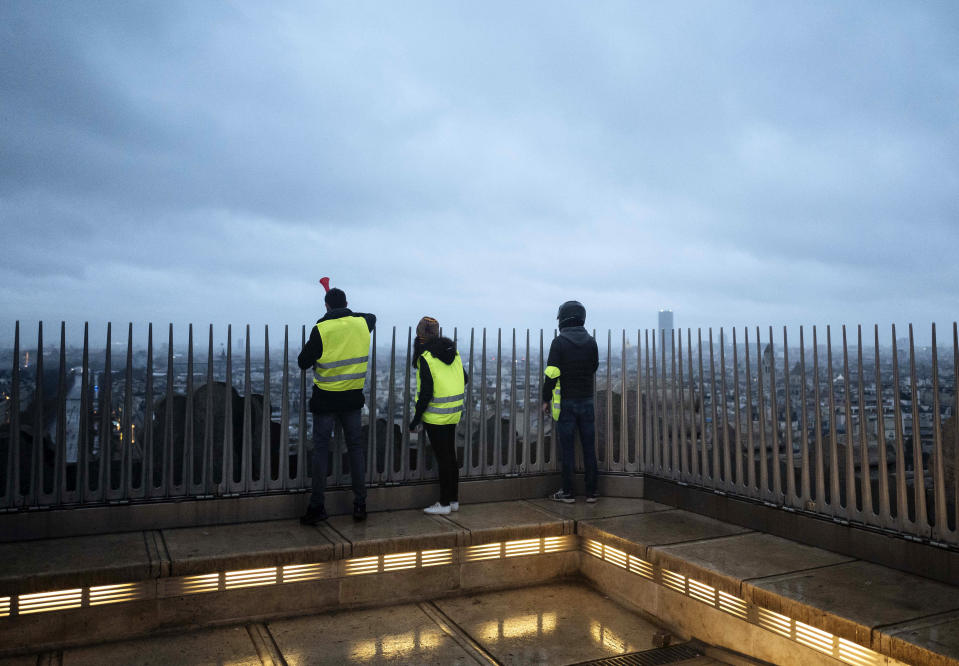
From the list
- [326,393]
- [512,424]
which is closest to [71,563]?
[326,393]

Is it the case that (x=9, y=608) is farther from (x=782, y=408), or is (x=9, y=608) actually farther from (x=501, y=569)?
(x=782, y=408)

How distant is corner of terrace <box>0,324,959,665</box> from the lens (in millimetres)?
4629

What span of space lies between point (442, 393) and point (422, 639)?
2340 mm

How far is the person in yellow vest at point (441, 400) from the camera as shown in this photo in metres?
6.65

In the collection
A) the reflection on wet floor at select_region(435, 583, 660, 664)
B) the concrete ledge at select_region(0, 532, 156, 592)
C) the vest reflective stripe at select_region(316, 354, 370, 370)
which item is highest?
the vest reflective stripe at select_region(316, 354, 370, 370)

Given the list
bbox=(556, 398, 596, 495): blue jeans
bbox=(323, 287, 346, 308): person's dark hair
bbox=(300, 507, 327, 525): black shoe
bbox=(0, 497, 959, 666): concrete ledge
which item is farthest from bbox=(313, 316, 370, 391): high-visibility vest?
bbox=(556, 398, 596, 495): blue jeans

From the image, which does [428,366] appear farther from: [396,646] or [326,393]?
[396,646]

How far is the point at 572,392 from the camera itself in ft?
24.3

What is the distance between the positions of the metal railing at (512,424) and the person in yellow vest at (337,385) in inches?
14.5

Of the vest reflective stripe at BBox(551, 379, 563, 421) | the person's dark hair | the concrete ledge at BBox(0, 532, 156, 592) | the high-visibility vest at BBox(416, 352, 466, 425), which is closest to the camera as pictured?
the concrete ledge at BBox(0, 532, 156, 592)

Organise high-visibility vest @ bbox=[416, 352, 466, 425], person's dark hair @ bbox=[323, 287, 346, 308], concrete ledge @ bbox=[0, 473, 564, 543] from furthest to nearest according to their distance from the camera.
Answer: high-visibility vest @ bbox=[416, 352, 466, 425], person's dark hair @ bbox=[323, 287, 346, 308], concrete ledge @ bbox=[0, 473, 564, 543]

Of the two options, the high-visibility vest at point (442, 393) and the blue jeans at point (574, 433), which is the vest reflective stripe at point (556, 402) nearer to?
the blue jeans at point (574, 433)

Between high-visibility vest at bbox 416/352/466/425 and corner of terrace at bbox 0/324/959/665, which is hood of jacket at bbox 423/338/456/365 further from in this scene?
corner of terrace at bbox 0/324/959/665

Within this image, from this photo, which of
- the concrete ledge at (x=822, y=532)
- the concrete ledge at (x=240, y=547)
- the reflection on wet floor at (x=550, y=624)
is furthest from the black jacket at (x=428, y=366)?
the concrete ledge at (x=822, y=532)
